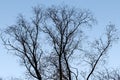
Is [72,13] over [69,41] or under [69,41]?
over

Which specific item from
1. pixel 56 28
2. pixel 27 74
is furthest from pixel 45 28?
pixel 27 74

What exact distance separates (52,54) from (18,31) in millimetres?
3660

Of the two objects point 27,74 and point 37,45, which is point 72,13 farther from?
point 27,74

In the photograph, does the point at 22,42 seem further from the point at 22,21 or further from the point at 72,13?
the point at 72,13

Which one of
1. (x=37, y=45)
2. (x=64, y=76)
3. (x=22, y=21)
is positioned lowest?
(x=64, y=76)

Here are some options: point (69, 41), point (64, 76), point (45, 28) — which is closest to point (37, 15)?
point (45, 28)

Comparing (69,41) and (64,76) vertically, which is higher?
(69,41)

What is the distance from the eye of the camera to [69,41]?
35.0 metres

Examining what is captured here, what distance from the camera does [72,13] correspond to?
3512 centimetres

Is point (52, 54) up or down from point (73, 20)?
down

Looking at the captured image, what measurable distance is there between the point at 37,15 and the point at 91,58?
6.00 metres

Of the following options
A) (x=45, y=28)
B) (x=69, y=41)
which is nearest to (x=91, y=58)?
(x=69, y=41)

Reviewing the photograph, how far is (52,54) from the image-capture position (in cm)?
3481

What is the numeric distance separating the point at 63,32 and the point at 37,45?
102 inches
